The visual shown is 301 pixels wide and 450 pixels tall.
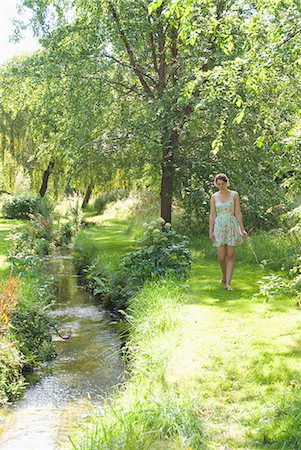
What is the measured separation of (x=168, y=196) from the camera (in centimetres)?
1379

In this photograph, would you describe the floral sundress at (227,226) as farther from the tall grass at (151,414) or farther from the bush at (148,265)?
the tall grass at (151,414)

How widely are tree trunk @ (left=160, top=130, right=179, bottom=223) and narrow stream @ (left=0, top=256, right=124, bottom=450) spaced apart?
4.68 m

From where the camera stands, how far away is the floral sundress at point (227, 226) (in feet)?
25.9

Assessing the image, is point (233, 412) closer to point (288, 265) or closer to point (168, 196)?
point (288, 265)

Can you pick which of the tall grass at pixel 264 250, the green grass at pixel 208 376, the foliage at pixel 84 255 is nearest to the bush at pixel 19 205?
the foliage at pixel 84 255

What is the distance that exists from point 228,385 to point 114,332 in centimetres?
369

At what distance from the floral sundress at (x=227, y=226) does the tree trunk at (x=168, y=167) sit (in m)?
4.74

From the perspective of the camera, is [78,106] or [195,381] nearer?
[195,381]

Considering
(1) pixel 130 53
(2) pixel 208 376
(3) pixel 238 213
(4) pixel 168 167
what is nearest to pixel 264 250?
(3) pixel 238 213

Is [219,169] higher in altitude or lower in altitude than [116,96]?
lower

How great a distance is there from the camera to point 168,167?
13.3 meters

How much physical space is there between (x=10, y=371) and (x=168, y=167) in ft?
27.2

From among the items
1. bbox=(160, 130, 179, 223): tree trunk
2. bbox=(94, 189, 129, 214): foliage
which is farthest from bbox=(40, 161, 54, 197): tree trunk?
bbox=(160, 130, 179, 223): tree trunk

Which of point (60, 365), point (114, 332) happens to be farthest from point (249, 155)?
point (60, 365)
